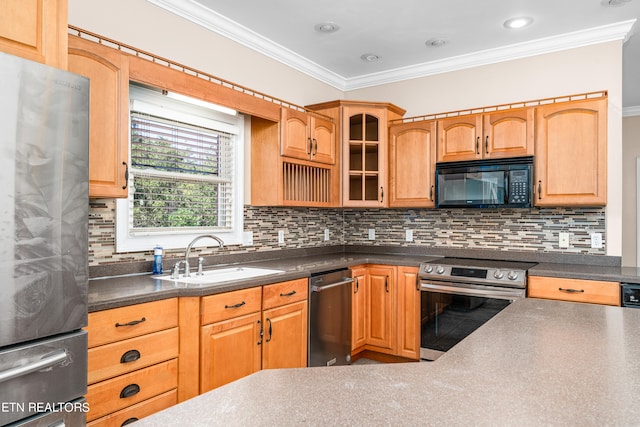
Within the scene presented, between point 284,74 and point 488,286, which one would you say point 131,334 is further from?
point 284,74

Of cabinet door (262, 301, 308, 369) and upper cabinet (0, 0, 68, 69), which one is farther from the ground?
upper cabinet (0, 0, 68, 69)

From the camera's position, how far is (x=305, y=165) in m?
3.53

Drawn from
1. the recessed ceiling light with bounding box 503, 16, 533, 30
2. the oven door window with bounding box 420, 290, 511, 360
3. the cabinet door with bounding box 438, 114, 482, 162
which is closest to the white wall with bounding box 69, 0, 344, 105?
the cabinet door with bounding box 438, 114, 482, 162

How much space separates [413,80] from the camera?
409cm

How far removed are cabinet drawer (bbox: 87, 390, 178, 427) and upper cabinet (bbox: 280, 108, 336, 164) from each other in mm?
1855

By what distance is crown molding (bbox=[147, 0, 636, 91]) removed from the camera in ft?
9.62

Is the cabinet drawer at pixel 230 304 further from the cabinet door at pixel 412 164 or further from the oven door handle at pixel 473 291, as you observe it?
the cabinet door at pixel 412 164

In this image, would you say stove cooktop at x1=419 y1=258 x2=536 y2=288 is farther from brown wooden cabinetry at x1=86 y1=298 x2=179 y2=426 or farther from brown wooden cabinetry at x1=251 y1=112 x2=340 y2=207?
brown wooden cabinetry at x1=86 y1=298 x2=179 y2=426

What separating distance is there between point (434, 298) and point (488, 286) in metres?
0.42

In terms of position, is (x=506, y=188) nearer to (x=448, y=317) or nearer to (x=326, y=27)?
(x=448, y=317)

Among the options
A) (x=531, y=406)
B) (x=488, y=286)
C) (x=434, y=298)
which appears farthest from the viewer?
(x=434, y=298)

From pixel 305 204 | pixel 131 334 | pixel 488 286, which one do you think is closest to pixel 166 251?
pixel 131 334

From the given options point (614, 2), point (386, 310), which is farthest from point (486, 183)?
point (614, 2)

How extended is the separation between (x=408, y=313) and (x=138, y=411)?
7.15ft
